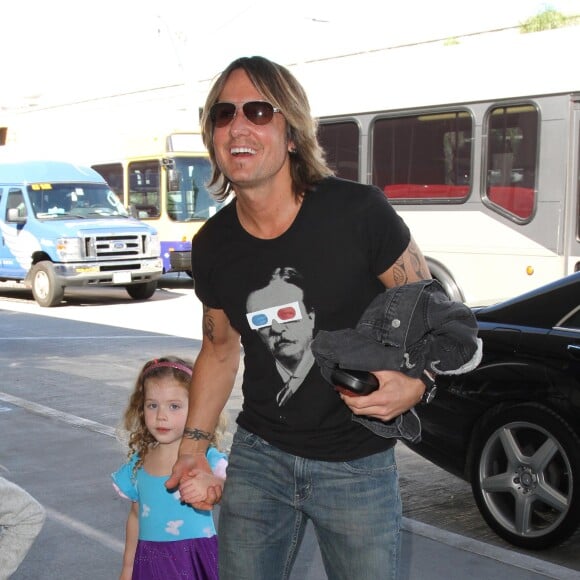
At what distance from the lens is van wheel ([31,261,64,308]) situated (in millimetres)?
16750

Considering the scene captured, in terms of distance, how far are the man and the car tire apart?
7.95ft

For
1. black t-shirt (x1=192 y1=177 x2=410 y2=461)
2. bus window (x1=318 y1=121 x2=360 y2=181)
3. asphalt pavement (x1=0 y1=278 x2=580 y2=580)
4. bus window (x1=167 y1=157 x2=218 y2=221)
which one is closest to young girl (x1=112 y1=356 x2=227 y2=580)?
black t-shirt (x1=192 y1=177 x2=410 y2=461)

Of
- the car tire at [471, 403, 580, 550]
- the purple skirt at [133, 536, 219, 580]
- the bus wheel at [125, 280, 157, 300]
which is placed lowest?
the bus wheel at [125, 280, 157, 300]

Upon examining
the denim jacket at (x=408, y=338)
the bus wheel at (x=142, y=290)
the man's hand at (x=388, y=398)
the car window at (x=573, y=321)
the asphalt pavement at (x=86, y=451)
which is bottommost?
the bus wheel at (x=142, y=290)

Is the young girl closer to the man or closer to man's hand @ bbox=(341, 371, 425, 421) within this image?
the man

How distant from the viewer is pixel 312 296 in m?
2.63

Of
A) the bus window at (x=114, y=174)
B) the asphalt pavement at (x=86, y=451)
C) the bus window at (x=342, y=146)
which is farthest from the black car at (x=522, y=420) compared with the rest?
the bus window at (x=114, y=174)

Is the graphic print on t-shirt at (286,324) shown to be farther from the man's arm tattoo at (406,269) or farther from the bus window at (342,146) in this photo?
the bus window at (342,146)

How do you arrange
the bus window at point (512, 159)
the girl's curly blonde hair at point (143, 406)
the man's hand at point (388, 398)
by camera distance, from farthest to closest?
the bus window at point (512, 159), the girl's curly blonde hair at point (143, 406), the man's hand at point (388, 398)

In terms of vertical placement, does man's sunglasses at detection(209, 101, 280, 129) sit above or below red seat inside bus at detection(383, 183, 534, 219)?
above

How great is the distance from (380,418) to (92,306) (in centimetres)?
1523

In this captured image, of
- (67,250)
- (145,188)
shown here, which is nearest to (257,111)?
(67,250)

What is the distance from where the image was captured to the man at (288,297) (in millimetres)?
2613

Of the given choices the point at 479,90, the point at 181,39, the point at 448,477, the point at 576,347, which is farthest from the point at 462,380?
the point at 181,39
